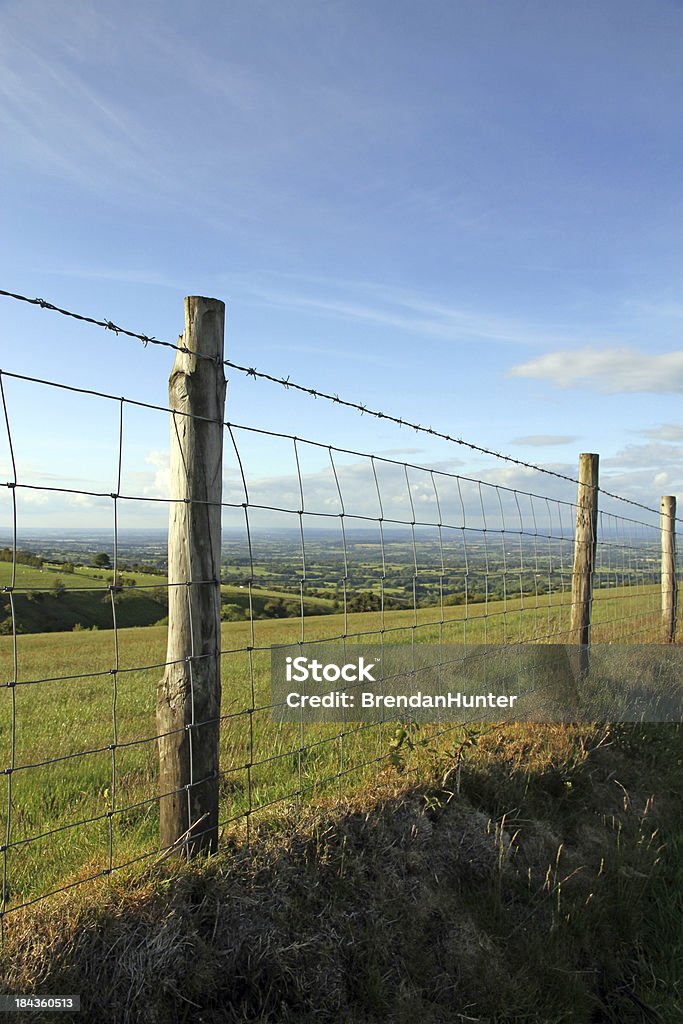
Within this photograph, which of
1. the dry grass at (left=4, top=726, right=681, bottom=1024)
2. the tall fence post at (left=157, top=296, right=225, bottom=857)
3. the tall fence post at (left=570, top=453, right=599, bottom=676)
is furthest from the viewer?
the tall fence post at (left=570, top=453, right=599, bottom=676)

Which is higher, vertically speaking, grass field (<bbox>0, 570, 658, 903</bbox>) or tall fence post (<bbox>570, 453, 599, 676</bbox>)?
tall fence post (<bbox>570, 453, 599, 676</bbox>)

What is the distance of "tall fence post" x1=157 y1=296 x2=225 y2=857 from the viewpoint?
391 centimetres

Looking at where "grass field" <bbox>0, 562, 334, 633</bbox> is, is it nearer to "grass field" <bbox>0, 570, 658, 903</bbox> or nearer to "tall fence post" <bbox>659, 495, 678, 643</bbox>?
"grass field" <bbox>0, 570, 658, 903</bbox>

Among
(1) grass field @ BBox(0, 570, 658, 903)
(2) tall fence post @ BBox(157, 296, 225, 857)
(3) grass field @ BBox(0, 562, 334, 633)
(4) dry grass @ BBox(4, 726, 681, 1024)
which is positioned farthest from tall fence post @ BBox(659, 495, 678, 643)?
(2) tall fence post @ BBox(157, 296, 225, 857)

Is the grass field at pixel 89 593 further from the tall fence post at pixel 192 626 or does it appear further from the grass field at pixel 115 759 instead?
the grass field at pixel 115 759

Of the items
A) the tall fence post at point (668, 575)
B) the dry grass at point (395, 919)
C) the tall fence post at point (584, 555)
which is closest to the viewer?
the dry grass at point (395, 919)

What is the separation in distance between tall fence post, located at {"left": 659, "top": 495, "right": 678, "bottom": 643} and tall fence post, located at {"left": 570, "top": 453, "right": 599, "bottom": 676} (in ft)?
12.8

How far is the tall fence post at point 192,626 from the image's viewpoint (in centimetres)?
391

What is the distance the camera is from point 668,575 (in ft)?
39.2

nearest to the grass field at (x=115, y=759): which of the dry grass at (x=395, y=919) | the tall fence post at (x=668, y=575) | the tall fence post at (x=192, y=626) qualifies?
the tall fence post at (x=192, y=626)

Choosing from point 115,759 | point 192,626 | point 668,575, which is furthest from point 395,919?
point 668,575

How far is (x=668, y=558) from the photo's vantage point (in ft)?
39.6

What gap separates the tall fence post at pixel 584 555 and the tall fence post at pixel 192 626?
17.1 ft

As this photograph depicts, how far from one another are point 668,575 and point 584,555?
4186mm
